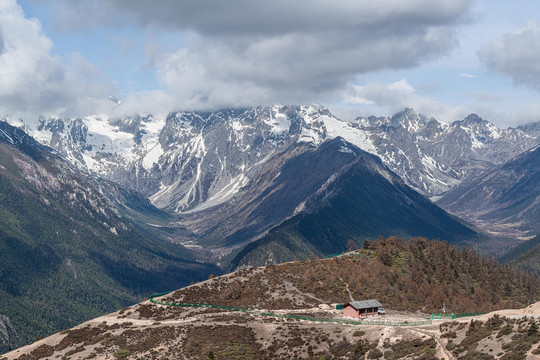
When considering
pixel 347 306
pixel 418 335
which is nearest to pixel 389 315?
pixel 347 306

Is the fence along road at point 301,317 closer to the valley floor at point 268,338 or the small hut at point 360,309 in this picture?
the valley floor at point 268,338

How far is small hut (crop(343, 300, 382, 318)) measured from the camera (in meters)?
168

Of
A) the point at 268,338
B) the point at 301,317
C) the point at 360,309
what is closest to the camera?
the point at 268,338

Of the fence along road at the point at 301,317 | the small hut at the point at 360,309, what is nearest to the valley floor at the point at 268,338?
the small hut at the point at 360,309

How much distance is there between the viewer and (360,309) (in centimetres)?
16775

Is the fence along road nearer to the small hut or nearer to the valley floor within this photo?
the valley floor

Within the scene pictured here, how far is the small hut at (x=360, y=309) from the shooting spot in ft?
551

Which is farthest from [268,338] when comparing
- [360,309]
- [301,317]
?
[360,309]

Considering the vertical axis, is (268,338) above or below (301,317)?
above

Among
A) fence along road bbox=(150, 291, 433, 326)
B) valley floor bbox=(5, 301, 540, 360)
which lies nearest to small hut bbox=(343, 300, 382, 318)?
valley floor bbox=(5, 301, 540, 360)

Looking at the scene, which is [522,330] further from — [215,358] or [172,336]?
[172,336]

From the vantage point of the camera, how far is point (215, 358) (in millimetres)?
129750

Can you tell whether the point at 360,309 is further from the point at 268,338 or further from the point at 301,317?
the point at 268,338

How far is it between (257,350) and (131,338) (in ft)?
110
